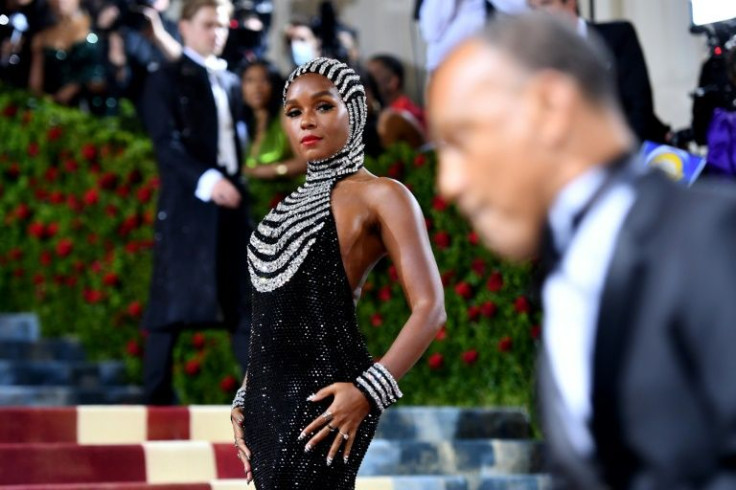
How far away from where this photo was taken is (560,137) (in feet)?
4.65

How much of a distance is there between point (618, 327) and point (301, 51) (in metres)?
7.66

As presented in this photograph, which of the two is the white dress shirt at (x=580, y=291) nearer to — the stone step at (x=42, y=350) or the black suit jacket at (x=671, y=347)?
the black suit jacket at (x=671, y=347)

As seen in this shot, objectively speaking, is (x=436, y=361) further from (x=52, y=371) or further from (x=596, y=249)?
(x=596, y=249)

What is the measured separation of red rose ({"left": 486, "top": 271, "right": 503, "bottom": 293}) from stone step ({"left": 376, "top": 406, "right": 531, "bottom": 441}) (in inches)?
22.7

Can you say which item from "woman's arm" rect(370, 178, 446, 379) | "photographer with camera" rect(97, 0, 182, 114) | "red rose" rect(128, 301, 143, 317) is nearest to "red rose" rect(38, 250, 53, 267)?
"red rose" rect(128, 301, 143, 317)

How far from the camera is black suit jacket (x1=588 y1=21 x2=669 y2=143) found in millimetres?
5770

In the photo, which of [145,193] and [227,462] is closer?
[227,462]

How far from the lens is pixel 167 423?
604cm

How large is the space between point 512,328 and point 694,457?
5454 millimetres

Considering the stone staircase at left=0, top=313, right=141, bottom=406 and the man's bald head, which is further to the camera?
the stone staircase at left=0, top=313, right=141, bottom=406

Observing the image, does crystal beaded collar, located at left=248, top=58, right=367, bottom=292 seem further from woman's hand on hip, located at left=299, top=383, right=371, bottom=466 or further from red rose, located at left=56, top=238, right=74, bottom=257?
red rose, located at left=56, top=238, right=74, bottom=257

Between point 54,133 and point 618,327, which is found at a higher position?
point 618,327

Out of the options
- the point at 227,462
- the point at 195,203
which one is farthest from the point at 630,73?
the point at 227,462

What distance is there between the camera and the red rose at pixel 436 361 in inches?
275
